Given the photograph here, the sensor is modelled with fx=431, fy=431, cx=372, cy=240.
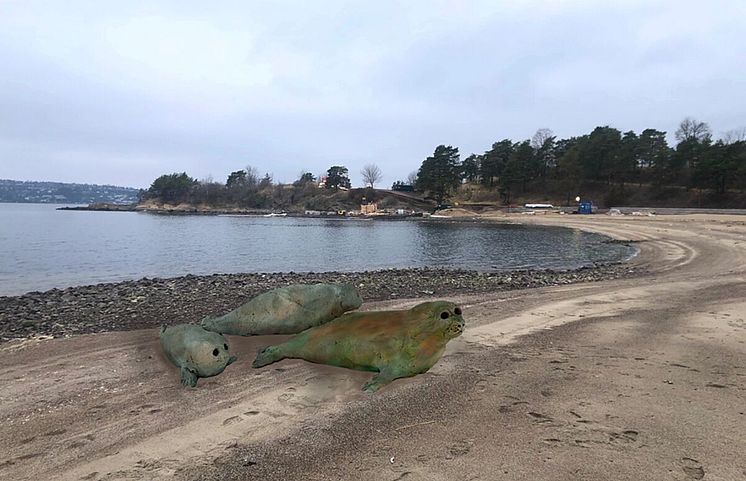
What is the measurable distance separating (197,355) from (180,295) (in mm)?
11607

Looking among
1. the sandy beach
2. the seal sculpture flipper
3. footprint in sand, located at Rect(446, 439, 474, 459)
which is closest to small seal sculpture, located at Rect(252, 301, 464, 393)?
the sandy beach

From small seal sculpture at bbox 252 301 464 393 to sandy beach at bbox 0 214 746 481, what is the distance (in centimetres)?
22

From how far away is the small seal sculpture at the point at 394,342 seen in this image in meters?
5.86

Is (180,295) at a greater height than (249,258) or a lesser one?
greater

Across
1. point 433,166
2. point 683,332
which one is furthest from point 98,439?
point 433,166

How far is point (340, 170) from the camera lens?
16725 cm

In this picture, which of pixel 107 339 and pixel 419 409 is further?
pixel 107 339

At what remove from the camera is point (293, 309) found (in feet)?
25.9

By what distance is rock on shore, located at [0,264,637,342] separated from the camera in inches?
488

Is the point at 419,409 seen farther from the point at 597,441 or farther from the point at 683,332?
the point at 683,332

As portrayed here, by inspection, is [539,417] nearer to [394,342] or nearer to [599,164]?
[394,342]

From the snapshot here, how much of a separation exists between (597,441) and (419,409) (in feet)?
6.12

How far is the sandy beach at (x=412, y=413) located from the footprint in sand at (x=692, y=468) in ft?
0.06

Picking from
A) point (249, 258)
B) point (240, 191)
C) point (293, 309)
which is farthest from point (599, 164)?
point (240, 191)
